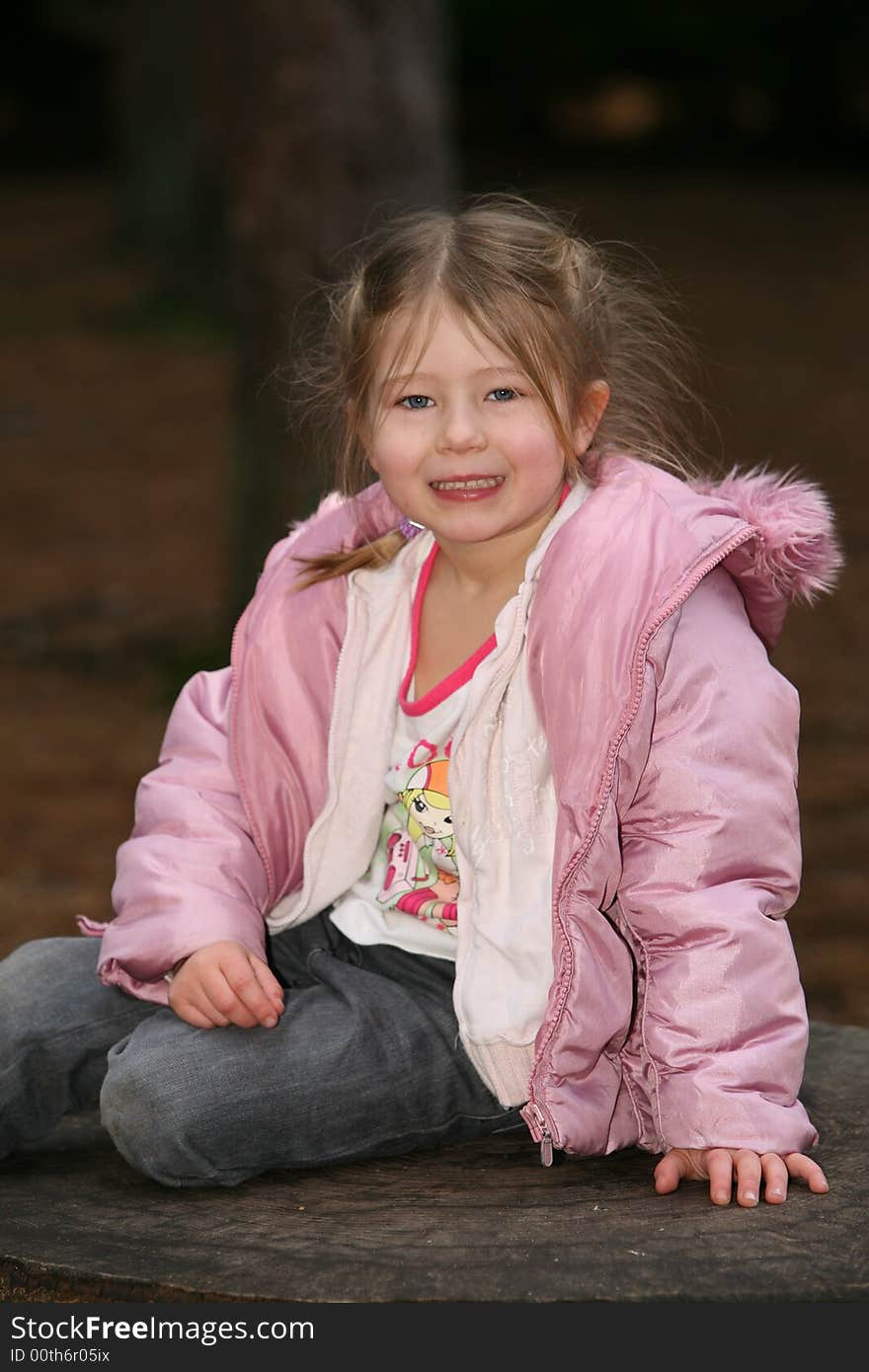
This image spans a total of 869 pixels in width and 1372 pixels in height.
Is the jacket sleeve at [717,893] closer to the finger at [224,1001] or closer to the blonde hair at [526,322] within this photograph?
the blonde hair at [526,322]

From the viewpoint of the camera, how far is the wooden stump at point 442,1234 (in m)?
1.90

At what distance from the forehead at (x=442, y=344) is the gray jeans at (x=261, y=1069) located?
747mm

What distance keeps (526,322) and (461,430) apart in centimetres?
16

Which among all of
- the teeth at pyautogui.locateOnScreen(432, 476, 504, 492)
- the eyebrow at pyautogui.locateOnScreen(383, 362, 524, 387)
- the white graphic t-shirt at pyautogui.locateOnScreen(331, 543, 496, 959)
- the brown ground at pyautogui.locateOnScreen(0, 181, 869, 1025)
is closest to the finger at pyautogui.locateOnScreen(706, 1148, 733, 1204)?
the white graphic t-shirt at pyautogui.locateOnScreen(331, 543, 496, 959)

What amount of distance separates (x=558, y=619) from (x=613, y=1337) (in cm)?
82

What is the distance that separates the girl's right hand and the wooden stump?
20cm

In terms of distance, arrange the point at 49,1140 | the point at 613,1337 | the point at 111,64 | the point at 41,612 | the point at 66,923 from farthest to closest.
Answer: the point at 111,64 → the point at 41,612 → the point at 66,923 → the point at 49,1140 → the point at 613,1337

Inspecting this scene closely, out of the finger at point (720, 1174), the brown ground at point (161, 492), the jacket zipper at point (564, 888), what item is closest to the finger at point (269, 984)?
the jacket zipper at point (564, 888)

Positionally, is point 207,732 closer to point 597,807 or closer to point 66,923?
point 597,807

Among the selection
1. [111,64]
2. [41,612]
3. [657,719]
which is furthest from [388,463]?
[111,64]

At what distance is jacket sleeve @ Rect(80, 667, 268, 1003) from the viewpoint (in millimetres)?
2396

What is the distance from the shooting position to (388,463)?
7.79 feet

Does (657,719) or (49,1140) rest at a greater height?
(657,719)

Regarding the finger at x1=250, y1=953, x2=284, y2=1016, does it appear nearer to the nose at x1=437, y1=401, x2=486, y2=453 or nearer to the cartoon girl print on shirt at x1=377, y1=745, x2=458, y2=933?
the cartoon girl print on shirt at x1=377, y1=745, x2=458, y2=933
